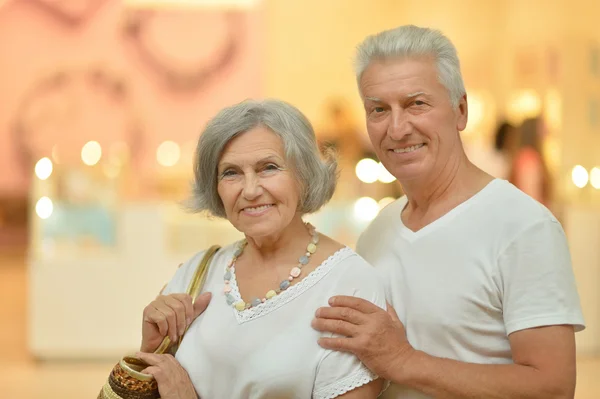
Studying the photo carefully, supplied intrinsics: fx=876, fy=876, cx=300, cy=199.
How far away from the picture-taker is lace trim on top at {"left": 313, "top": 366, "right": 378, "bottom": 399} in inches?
83.5

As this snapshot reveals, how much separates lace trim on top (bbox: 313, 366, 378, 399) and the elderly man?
3cm

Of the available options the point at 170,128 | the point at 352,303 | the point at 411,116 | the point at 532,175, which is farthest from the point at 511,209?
the point at 170,128

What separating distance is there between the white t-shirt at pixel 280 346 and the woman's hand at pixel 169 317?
1.0 inches

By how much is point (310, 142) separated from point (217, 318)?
1.70 ft

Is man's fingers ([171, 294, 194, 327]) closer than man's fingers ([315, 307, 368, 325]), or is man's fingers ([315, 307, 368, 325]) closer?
man's fingers ([315, 307, 368, 325])

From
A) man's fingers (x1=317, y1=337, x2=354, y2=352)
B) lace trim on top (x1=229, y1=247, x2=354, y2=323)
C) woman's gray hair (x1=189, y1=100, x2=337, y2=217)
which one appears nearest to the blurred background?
woman's gray hair (x1=189, y1=100, x2=337, y2=217)

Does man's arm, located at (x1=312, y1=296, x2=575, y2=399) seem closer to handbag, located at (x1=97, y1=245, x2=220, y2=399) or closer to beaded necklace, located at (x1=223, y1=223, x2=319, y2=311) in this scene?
beaded necklace, located at (x1=223, y1=223, x2=319, y2=311)

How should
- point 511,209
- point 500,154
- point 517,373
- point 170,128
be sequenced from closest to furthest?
point 517,373, point 511,209, point 500,154, point 170,128

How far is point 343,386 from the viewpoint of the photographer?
83.7 inches

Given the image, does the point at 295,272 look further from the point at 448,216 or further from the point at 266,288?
the point at 448,216

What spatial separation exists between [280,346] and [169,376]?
11.8 inches

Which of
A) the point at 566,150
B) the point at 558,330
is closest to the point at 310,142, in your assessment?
the point at 558,330

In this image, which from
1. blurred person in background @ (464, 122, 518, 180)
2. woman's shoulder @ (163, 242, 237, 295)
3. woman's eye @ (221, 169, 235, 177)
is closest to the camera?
woman's eye @ (221, 169, 235, 177)

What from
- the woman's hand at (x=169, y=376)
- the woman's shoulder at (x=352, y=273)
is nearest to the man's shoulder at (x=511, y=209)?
the woman's shoulder at (x=352, y=273)
